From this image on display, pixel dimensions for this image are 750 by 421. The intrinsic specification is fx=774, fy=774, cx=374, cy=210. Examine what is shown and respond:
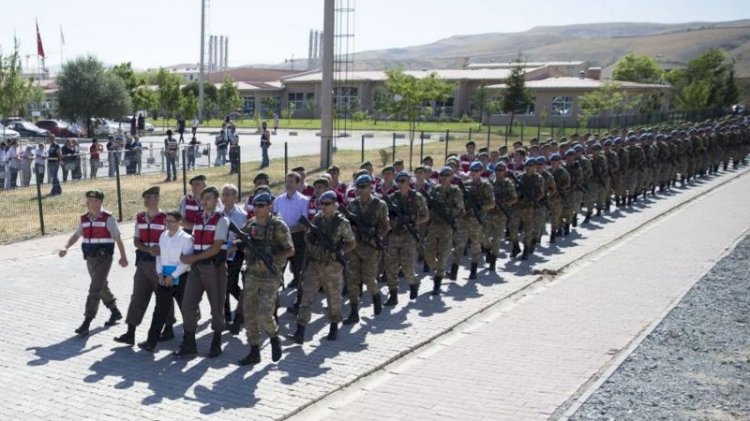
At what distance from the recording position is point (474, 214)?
40.1 ft

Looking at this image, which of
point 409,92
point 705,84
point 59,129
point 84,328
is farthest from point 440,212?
point 705,84

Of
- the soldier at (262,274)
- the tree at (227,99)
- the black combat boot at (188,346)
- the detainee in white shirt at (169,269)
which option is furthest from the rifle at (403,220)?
the tree at (227,99)

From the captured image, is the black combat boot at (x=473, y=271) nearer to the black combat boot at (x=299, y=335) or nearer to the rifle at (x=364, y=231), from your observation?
the rifle at (x=364, y=231)

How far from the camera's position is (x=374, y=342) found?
920cm

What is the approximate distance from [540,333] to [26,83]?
43260mm

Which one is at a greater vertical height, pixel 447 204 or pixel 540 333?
pixel 447 204

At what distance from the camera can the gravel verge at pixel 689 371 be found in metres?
7.08

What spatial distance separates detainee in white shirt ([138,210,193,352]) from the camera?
8.39m

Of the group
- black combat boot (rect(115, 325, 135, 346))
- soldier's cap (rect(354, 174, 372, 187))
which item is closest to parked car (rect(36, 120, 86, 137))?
soldier's cap (rect(354, 174, 372, 187))

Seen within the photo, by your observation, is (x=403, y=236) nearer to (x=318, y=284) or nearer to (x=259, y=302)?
(x=318, y=284)

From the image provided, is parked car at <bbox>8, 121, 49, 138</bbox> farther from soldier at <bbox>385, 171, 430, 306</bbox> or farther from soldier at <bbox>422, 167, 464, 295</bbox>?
soldier at <bbox>385, 171, 430, 306</bbox>

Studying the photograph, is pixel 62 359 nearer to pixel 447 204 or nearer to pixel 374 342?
pixel 374 342

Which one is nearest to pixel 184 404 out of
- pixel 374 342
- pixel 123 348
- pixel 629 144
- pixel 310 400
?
pixel 310 400

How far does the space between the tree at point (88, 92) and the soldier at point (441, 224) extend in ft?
146
